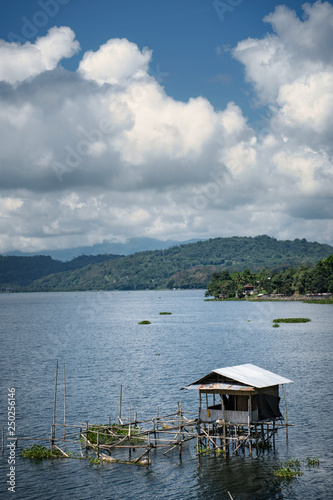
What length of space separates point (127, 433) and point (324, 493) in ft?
50.4

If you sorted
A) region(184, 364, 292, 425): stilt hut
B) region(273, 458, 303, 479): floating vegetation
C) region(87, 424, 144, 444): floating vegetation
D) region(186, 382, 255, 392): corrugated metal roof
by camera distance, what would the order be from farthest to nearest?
region(87, 424, 144, 444): floating vegetation < region(184, 364, 292, 425): stilt hut < region(186, 382, 255, 392): corrugated metal roof < region(273, 458, 303, 479): floating vegetation

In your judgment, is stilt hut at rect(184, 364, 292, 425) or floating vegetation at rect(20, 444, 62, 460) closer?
stilt hut at rect(184, 364, 292, 425)

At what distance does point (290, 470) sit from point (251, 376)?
6.94m

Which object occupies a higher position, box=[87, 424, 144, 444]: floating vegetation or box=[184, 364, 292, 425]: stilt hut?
box=[184, 364, 292, 425]: stilt hut

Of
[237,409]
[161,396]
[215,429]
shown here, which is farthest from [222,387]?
[161,396]

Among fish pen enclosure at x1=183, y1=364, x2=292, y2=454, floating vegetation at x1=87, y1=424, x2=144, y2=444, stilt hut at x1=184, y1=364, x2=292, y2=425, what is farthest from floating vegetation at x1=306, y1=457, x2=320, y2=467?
floating vegetation at x1=87, y1=424, x2=144, y2=444

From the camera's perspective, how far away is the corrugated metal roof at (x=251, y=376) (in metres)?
35.8

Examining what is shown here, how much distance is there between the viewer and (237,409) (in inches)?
1458

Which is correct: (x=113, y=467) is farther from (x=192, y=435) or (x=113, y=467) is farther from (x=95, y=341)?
(x=95, y=341)

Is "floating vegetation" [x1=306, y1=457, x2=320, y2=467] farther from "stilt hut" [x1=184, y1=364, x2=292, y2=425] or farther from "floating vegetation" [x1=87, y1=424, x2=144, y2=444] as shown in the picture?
"floating vegetation" [x1=87, y1=424, x2=144, y2=444]

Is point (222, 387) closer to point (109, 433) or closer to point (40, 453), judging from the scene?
point (109, 433)

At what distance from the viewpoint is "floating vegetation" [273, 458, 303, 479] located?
32.5 meters

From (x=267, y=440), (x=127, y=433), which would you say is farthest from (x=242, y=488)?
(x=127, y=433)

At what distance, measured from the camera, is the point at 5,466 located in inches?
1356
